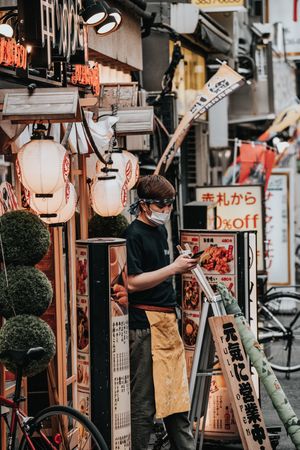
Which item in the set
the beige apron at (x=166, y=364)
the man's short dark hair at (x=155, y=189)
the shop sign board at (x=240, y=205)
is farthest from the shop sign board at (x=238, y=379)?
the shop sign board at (x=240, y=205)

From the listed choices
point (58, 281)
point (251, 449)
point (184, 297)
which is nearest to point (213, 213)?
point (184, 297)

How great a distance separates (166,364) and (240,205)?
9.03m

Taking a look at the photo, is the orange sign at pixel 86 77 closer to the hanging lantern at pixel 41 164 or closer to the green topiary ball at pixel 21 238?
the hanging lantern at pixel 41 164

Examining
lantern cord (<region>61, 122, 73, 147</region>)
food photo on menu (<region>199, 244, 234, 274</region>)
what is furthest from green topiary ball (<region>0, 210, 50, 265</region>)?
food photo on menu (<region>199, 244, 234, 274</region>)

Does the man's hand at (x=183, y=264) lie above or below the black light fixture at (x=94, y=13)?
below

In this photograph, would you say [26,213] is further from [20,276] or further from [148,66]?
[148,66]

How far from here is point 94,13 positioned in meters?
10.5

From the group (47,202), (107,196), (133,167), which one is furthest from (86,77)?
(47,202)

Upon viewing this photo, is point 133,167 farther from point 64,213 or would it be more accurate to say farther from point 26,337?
point 26,337

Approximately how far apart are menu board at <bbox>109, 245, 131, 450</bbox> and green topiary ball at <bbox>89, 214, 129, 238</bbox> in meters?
1.99

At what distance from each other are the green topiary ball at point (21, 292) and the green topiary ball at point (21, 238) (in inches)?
3.6

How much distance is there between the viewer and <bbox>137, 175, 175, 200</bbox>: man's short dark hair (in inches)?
347

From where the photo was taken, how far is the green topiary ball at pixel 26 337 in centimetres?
754

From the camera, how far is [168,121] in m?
16.6
